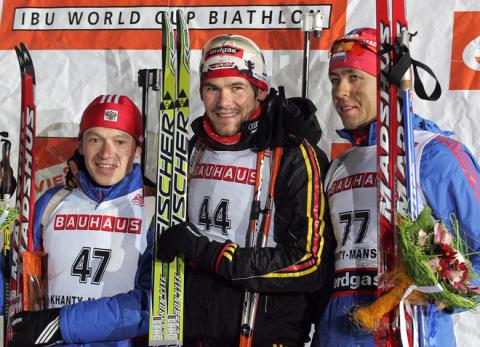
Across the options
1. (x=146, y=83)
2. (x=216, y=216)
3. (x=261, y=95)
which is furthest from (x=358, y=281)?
(x=146, y=83)

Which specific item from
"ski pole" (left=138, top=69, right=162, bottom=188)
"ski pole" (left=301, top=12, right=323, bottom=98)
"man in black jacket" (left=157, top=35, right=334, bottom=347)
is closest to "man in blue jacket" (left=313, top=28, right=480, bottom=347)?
"man in black jacket" (left=157, top=35, right=334, bottom=347)

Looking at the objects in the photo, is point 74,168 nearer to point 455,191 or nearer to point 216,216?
point 216,216

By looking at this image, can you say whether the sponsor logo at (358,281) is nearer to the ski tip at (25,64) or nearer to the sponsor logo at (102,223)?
the sponsor logo at (102,223)

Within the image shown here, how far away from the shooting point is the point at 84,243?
356 centimetres

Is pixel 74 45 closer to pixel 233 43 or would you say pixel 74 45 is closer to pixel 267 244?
pixel 233 43

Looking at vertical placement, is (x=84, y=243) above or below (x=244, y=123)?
below

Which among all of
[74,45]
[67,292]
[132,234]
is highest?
[74,45]

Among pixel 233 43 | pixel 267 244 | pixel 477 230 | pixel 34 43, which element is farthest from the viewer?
pixel 34 43

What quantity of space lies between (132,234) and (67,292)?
337mm

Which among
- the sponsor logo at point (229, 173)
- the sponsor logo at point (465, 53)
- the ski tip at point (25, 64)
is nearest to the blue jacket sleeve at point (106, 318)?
the sponsor logo at point (229, 173)

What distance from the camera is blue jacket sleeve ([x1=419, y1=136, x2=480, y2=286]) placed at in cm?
303

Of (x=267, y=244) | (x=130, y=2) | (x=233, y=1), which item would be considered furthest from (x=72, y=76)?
(x=267, y=244)

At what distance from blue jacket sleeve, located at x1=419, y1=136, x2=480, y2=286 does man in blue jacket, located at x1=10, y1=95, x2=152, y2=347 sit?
3.78ft

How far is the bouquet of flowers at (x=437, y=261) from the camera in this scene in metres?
2.81
